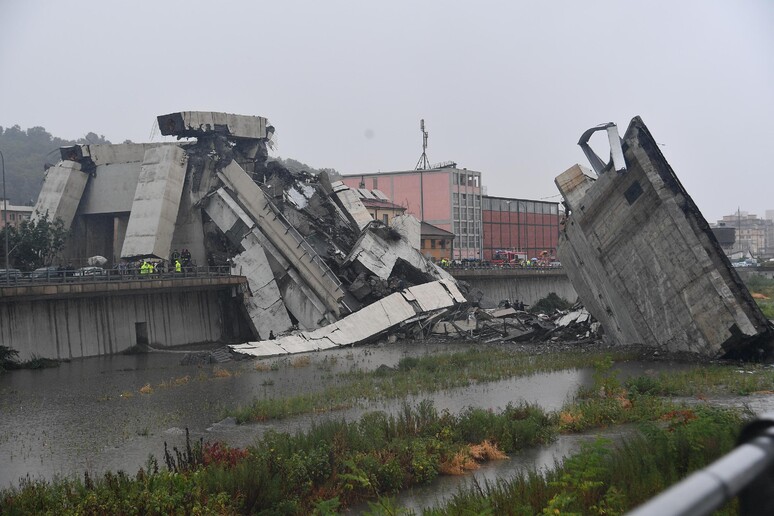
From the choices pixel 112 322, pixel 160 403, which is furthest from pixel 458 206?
pixel 160 403

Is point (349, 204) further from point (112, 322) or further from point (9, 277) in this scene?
point (9, 277)

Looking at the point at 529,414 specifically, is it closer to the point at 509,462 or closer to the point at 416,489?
the point at 509,462

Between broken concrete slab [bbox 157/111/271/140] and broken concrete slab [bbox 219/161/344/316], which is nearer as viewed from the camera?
broken concrete slab [bbox 219/161/344/316]

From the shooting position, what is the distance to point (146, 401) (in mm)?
21188

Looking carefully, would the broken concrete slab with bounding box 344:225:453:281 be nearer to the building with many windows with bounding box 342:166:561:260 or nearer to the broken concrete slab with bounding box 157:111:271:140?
the broken concrete slab with bounding box 157:111:271:140

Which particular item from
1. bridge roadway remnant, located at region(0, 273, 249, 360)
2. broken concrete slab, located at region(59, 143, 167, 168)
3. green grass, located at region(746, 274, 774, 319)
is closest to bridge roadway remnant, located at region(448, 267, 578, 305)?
green grass, located at region(746, 274, 774, 319)

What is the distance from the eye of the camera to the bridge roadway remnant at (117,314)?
29047 millimetres

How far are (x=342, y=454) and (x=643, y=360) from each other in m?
17.2

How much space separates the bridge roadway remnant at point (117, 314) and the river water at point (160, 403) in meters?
1.30

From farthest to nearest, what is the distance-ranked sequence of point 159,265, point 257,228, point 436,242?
1. point 436,242
2. point 257,228
3. point 159,265

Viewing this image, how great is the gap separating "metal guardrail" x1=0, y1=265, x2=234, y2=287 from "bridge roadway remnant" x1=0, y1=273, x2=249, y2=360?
0.09 meters

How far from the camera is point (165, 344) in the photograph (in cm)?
3550

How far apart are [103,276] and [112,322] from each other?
256 cm

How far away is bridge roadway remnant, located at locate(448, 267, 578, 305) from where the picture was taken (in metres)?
55.5
